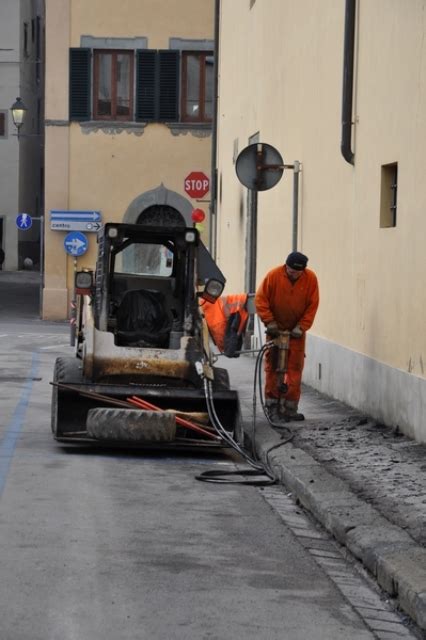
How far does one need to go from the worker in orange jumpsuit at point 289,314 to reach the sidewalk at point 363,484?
0.25 metres

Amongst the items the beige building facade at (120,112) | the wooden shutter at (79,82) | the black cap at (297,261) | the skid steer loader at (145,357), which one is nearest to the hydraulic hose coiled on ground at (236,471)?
the skid steer loader at (145,357)

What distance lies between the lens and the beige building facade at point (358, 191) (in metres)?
12.3

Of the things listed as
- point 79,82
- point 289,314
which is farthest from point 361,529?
point 79,82

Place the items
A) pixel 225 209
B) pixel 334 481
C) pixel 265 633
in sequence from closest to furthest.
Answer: pixel 265 633 → pixel 334 481 → pixel 225 209

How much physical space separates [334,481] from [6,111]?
47.0 meters

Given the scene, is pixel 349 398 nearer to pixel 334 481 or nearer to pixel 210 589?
pixel 334 481

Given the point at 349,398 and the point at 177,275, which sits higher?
the point at 177,275

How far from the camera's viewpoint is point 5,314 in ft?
125

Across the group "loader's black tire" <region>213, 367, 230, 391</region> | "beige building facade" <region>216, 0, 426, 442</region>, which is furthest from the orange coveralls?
"loader's black tire" <region>213, 367, 230, 391</region>

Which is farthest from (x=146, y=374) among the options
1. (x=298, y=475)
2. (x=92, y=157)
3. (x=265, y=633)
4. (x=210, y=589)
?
(x=92, y=157)

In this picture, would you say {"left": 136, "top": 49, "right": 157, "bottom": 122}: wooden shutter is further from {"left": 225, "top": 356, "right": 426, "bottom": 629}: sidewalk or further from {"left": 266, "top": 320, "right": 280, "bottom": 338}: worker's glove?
{"left": 266, "top": 320, "right": 280, "bottom": 338}: worker's glove

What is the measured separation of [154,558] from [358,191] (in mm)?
7737

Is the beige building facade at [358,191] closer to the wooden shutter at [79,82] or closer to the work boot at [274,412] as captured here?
the work boot at [274,412]

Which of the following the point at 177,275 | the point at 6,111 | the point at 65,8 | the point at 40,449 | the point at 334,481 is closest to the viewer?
the point at 334,481
